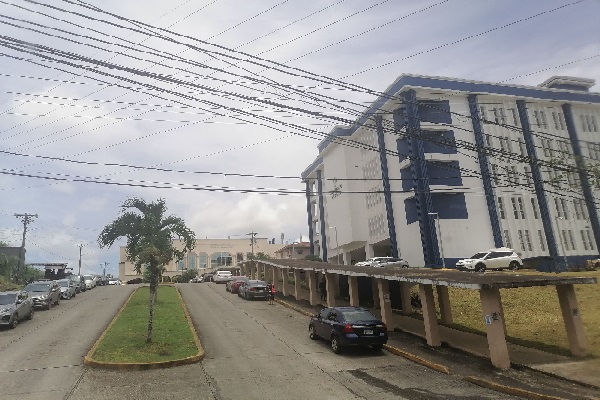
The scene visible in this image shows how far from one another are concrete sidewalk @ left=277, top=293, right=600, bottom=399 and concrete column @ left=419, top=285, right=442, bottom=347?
1.03ft

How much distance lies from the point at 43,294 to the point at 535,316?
29.0 m

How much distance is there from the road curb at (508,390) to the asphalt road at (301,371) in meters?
0.26

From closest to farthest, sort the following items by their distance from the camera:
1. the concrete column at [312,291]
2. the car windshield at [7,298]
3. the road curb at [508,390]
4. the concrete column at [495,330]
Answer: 1. the road curb at [508,390]
2. the concrete column at [495,330]
3. the car windshield at [7,298]
4. the concrete column at [312,291]

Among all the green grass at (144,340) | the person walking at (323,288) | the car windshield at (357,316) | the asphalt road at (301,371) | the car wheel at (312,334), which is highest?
the person walking at (323,288)

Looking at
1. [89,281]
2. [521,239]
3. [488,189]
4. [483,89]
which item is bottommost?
[89,281]

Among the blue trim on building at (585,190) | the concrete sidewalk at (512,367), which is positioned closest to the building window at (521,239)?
the blue trim on building at (585,190)

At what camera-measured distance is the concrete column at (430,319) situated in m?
16.9

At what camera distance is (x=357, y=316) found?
1645 cm

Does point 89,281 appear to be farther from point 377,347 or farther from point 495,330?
point 495,330

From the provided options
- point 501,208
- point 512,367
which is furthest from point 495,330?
point 501,208

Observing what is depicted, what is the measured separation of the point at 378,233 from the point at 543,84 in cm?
2825

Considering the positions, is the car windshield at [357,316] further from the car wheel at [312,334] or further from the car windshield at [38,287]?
the car windshield at [38,287]

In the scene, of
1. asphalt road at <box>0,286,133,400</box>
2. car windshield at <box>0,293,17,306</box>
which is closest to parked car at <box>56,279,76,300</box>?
asphalt road at <box>0,286,133,400</box>

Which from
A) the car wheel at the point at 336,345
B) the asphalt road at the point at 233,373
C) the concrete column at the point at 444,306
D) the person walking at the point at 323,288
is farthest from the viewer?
the person walking at the point at 323,288
